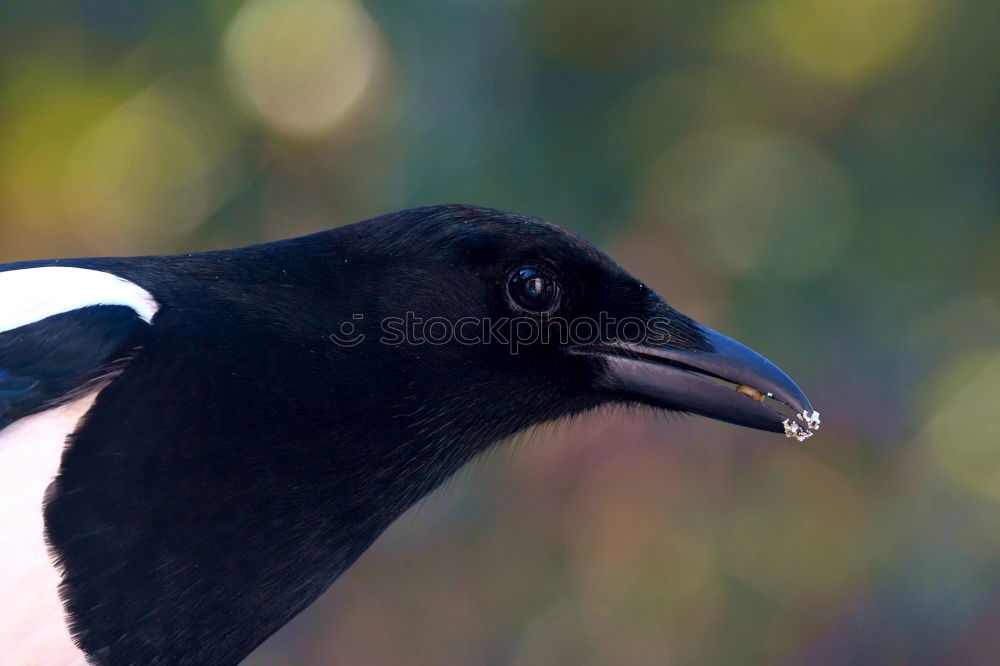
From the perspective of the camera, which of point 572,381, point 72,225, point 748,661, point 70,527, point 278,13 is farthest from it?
point 72,225

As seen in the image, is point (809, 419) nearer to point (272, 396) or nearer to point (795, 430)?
point (795, 430)

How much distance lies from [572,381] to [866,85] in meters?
4.22

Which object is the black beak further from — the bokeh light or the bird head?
the bokeh light

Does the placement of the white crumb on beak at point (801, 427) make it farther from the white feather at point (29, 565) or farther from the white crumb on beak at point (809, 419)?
the white feather at point (29, 565)

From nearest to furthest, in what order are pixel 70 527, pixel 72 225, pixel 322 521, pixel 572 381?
pixel 70 527 < pixel 322 521 < pixel 572 381 < pixel 72 225

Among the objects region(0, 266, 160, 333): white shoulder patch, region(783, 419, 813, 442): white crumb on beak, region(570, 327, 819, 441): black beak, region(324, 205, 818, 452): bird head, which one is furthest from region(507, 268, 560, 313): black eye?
region(0, 266, 160, 333): white shoulder patch

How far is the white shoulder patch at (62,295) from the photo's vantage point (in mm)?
2012

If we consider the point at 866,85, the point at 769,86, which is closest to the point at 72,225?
the point at 769,86

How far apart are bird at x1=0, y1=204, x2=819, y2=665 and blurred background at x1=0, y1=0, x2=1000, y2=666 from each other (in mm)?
3104

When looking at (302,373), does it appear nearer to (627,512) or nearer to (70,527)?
(70,527)

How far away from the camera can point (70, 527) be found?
6.17ft

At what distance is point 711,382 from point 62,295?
1.20 metres

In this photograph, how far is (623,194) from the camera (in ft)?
19.9

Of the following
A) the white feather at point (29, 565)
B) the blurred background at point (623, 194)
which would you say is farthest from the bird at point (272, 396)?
the blurred background at point (623, 194)
